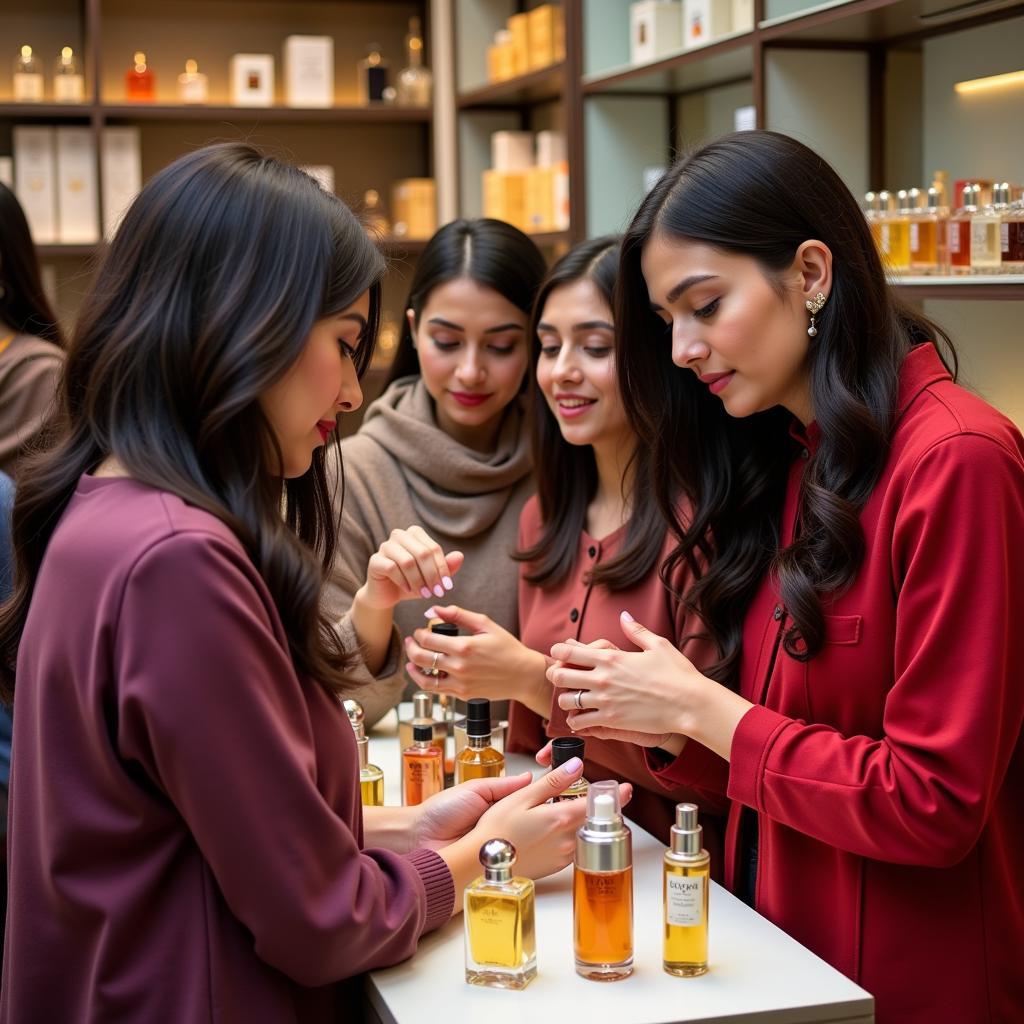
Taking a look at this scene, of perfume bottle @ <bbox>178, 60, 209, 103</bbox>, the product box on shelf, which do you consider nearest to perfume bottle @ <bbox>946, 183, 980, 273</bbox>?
the product box on shelf

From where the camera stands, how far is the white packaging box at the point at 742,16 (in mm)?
2743

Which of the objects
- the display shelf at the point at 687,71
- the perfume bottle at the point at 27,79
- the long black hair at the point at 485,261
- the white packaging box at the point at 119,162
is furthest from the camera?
the white packaging box at the point at 119,162

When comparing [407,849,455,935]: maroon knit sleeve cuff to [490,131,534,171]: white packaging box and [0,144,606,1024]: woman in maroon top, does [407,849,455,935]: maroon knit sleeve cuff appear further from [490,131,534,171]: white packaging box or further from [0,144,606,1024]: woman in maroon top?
[490,131,534,171]: white packaging box

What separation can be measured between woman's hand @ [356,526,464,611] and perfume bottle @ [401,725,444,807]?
0.72 ft

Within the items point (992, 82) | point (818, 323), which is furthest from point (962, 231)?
point (818, 323)

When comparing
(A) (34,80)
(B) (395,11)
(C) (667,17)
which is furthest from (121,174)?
(C) (667,17)

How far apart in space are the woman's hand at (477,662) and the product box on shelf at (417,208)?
9.19ft

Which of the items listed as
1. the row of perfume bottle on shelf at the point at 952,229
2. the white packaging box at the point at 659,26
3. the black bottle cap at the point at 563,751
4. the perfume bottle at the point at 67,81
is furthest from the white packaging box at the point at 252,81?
the black bottle cap at the point at 563,751

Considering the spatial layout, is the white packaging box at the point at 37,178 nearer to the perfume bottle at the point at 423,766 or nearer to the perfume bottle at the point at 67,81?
the perfume bottle at the point at 67,81

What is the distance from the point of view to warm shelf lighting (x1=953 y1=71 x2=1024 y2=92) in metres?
2.28

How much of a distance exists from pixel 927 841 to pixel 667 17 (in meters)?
2.33

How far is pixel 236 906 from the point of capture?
3.85 ft

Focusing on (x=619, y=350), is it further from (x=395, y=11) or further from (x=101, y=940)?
(x=395, y=11)

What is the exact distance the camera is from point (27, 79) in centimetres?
435
